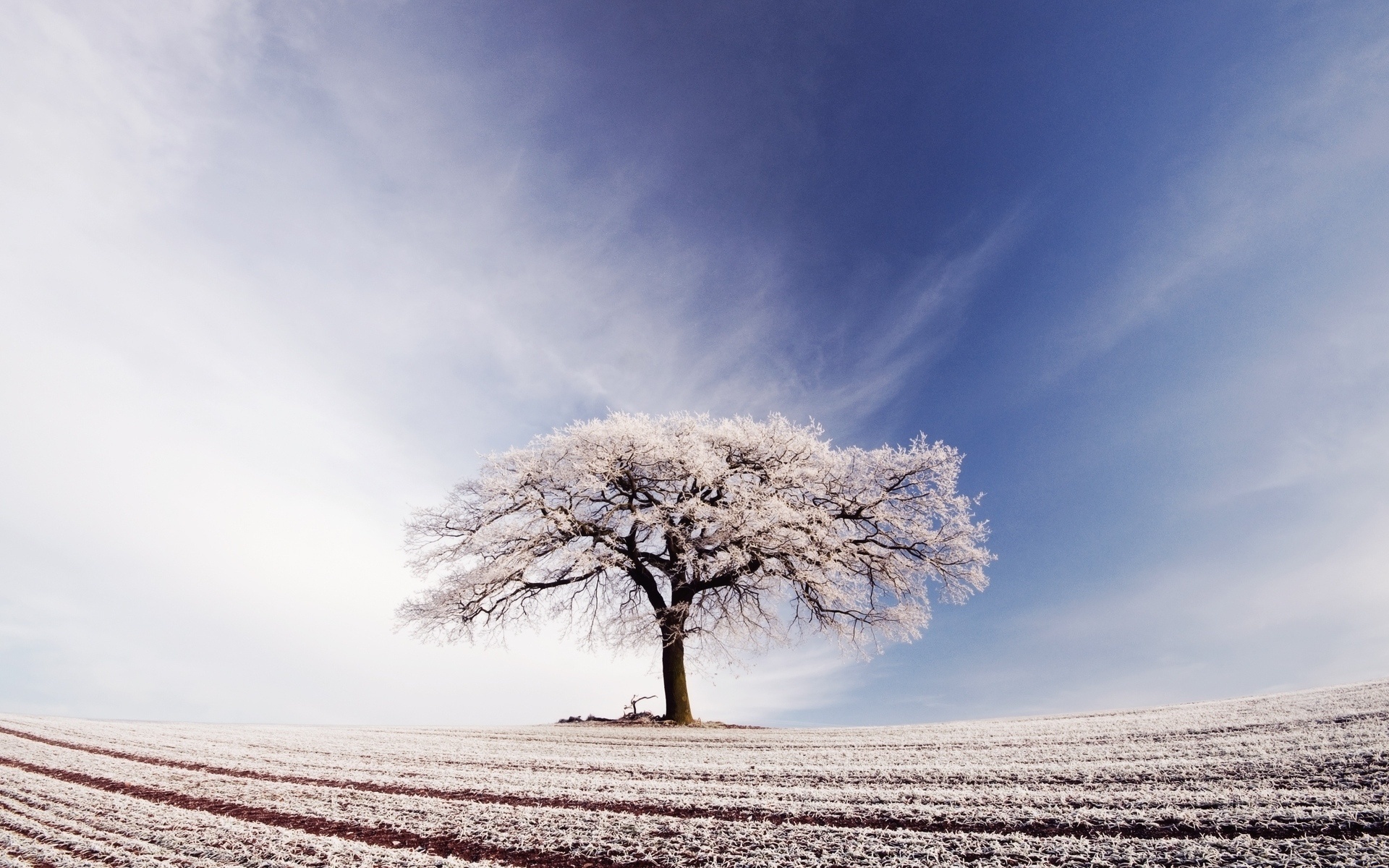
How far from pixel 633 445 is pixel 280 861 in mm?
17176

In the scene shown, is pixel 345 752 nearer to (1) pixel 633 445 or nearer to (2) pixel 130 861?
(2) pixel 130 861

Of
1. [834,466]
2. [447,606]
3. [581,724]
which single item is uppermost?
[834,466]

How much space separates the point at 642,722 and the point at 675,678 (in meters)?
1.82

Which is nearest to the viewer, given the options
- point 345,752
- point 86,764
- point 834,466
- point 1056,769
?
point 1056,769

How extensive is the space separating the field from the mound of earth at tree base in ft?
31.4

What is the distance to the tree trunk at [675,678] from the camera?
68.9 feet

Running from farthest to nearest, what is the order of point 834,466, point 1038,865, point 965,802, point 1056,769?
point 834,466 → point 1056,769 → point 965,802 → point 1038,865

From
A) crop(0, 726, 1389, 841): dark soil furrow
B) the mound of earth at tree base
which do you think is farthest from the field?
the mound of earth at tree base

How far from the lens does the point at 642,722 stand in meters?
21.7

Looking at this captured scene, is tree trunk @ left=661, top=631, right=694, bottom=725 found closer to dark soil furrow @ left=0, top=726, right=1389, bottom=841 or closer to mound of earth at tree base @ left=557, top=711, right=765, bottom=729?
mound of earth at tree base @ left=557, top=711, right=765, bottom=729

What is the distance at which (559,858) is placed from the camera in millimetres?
4953

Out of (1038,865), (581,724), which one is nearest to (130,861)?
(1038,865)

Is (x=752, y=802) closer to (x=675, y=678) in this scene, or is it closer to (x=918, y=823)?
(x=918, y=823)

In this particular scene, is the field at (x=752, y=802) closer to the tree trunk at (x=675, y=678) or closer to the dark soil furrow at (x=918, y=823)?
the dark soil furrow at (x=918, y=823)
